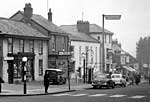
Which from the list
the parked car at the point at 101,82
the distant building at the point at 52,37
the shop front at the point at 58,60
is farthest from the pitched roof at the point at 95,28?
the parked car at the point at 101,82

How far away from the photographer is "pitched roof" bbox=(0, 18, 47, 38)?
49.8 m

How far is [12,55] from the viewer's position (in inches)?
1925

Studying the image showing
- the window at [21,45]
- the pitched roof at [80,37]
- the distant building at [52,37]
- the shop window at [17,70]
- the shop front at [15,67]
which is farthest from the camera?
the pitched roof at [80,37]

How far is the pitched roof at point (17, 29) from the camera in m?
49.8

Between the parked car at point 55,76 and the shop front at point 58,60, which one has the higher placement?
the shop front at point 58,60

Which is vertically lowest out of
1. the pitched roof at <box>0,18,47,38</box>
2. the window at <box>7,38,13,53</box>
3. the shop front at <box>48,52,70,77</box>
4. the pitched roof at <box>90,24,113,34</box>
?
the shop front at <box>48,52,70,77</box>

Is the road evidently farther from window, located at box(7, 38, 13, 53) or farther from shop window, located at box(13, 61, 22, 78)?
Result: window, located at box(7, 38, 13, 53)

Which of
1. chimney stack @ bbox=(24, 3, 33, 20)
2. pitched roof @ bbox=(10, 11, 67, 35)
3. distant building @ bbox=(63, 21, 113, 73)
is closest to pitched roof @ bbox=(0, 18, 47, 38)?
pitched roof @ bbox=(10, 11, 67, 35)

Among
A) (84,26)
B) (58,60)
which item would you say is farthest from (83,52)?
(58,60)

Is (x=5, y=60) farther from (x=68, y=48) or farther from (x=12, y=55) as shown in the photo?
(x=68, y=48)

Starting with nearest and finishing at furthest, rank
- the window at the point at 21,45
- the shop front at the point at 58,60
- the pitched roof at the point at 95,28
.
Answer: the window at the point at 21,45 < the shop front at the point at 58,60 < the pitched roof at the point at 95,28

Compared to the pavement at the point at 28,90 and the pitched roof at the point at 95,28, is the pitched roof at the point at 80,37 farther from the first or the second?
the pavement at the point at 28,90

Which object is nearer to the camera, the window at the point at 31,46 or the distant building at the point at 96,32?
the window at the point at 31,46

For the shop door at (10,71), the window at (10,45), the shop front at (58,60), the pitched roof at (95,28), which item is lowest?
the shop door at (10,71)
